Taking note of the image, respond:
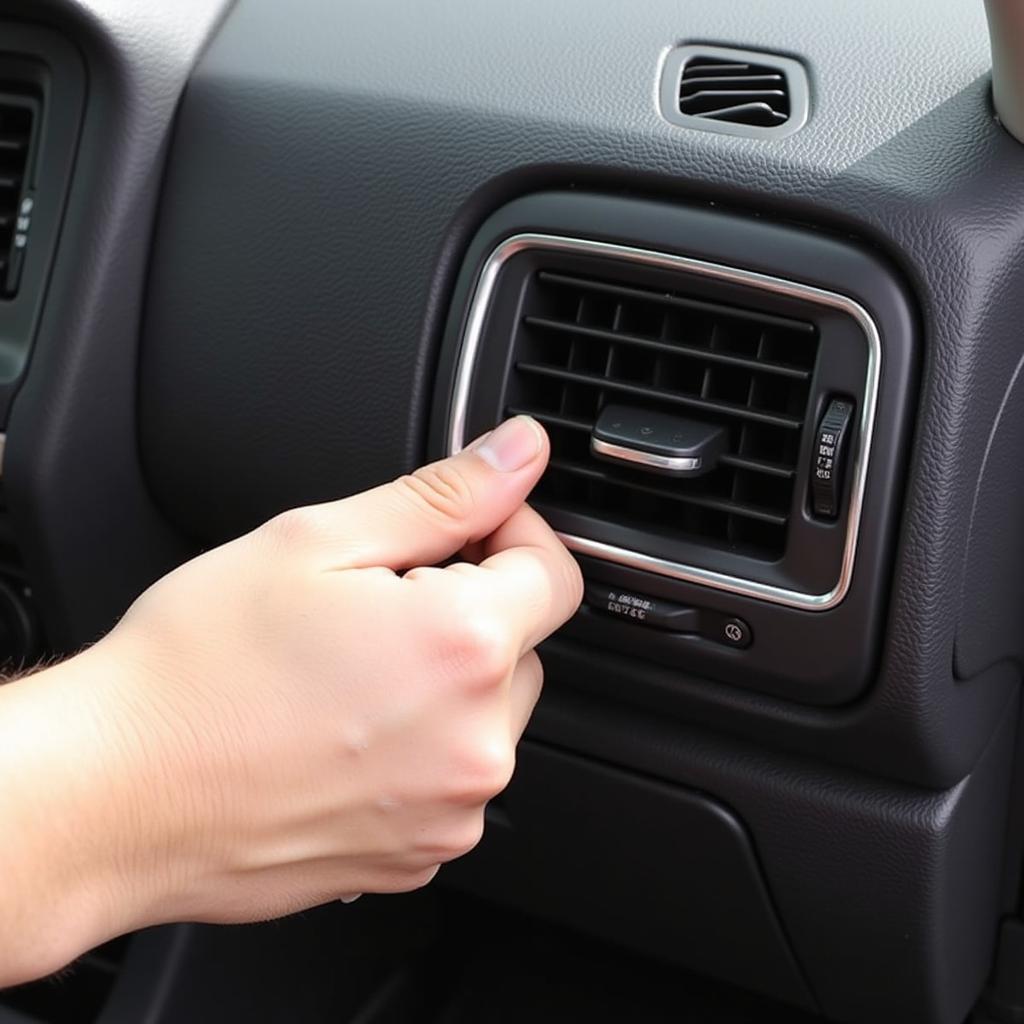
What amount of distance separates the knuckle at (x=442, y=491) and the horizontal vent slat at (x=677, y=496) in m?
0.12

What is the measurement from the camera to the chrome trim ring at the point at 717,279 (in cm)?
95

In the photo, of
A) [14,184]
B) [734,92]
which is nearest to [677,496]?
[734,92]

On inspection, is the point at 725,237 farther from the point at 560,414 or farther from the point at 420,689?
the point at 420,689

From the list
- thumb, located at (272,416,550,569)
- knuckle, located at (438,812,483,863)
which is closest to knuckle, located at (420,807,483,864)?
knuckle, located at (438,812,483,863)

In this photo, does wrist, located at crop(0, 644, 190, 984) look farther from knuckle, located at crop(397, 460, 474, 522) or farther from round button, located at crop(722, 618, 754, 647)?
round button, located at crop(722, 618, 754, 647)

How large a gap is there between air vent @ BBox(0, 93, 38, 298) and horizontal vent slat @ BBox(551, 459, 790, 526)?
464mm

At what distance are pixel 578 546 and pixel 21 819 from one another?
0.40m

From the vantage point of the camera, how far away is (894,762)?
103cm

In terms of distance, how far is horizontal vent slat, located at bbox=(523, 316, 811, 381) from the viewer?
0.98 m

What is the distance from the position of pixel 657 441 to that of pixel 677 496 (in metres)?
0.04

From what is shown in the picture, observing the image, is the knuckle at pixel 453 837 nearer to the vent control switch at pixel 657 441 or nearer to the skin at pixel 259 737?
the skin at pixel 259 737

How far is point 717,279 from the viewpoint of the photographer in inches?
38.9

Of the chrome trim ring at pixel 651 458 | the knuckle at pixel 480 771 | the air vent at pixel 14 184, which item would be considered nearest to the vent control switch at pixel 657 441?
A: the chrome trim ring at pixel 651 458

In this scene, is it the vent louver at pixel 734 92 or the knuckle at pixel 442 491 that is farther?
the vent louver at pixel 734 92
